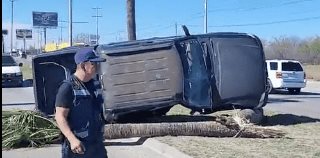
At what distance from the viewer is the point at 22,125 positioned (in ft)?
A: 34.7

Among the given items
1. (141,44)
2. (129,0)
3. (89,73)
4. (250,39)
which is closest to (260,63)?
(250,39)

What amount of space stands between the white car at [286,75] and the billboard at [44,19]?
7411cm

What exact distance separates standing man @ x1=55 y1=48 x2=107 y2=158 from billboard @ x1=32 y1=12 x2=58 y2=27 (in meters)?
96.4

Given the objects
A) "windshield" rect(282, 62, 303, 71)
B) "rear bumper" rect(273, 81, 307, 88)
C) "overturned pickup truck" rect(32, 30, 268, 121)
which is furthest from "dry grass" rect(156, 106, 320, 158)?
"windshield" rect(282, 62, 303, 71)

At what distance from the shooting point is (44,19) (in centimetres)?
10075

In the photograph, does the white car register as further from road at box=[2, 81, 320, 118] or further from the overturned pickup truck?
Result: the overturned pickup truck

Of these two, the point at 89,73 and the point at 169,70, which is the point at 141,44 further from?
the point at 89,73

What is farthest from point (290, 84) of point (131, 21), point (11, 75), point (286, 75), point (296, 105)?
point (11, 75)

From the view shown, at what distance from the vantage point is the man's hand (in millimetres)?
4837

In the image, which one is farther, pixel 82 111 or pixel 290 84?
pixel 290 84

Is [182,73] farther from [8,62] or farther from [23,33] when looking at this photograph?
[23,33]

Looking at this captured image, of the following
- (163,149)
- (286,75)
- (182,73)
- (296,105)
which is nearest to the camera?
(163,149)

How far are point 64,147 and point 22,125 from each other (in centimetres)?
575

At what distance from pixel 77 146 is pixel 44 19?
98574 millimetres
